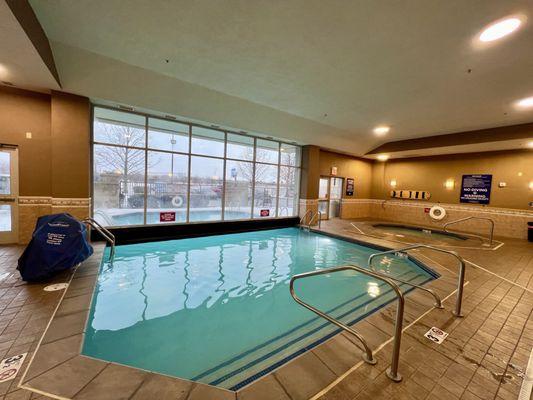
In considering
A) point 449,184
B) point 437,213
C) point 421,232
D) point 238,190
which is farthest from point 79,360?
point 449,184

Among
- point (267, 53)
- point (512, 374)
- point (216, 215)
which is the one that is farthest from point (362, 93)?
point (216, 215)

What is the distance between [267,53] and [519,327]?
444cm

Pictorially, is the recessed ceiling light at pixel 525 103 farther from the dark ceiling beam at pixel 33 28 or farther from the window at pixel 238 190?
the dark ceiling beam at pixel 33 28

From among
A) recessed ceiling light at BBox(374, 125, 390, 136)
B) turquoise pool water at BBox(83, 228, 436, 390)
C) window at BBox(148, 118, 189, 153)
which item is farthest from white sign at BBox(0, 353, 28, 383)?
recessed ceiling light at BBox(374, 125, 390, 136)

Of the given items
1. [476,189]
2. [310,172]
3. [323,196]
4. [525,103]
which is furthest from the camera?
[323,196]

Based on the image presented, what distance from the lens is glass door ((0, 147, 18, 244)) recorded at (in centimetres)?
415

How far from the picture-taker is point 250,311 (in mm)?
2705

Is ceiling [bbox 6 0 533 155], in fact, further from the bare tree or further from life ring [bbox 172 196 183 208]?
life ring [bbox 172 196 183 208]

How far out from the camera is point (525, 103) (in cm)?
451

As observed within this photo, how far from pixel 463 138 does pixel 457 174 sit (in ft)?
7.09

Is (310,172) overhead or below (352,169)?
below

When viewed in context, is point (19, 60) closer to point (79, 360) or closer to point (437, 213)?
point (79, 360)

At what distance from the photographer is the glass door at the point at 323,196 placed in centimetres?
936

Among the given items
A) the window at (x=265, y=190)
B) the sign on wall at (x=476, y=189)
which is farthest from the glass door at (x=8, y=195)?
the sign on wall at (x=476, y=189)
